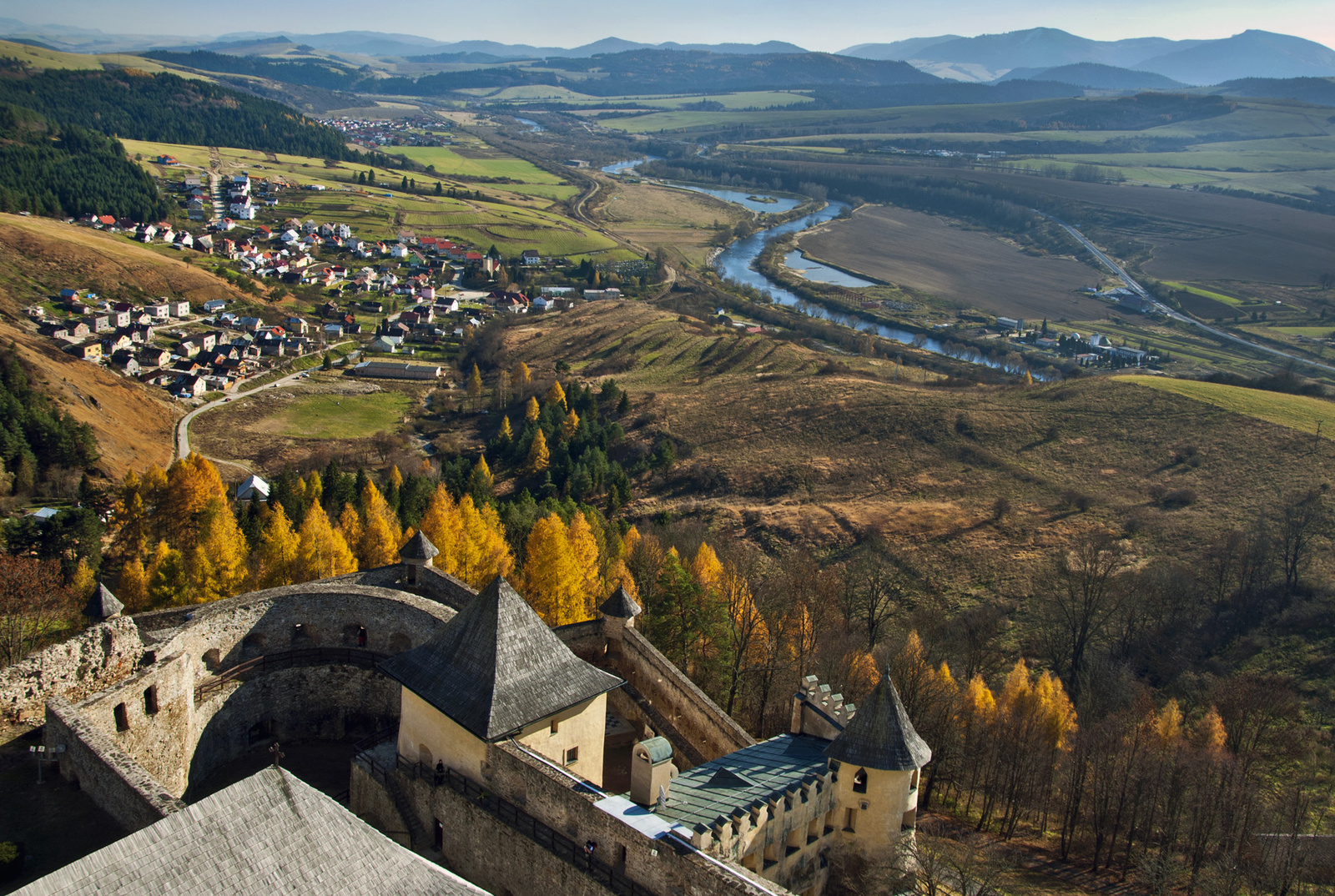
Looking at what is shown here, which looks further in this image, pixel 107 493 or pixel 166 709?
pixel 107 493

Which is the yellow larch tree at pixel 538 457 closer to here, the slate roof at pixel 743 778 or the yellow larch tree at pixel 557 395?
the yellow larch tree at pixel 557 395

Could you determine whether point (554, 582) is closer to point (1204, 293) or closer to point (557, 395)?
point (557, 395)

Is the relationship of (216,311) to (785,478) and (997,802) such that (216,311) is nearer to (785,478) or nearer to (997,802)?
(785,478)

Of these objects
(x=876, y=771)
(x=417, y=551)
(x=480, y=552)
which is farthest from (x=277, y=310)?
(x=876, y=771)

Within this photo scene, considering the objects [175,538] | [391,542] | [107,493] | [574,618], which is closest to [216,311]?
[107,493]

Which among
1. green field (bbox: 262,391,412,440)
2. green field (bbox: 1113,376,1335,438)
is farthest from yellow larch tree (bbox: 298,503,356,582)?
green field (bbox: 1113,376,1335,438)
